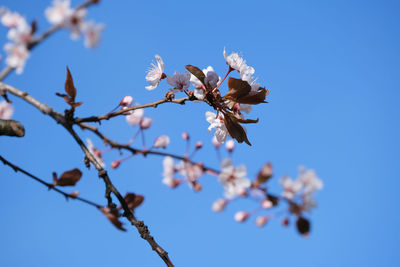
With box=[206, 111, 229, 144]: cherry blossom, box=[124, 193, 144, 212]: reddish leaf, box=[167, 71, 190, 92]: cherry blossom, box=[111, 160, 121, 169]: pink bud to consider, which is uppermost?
box=[111, 160, 121, 169]: pink bud

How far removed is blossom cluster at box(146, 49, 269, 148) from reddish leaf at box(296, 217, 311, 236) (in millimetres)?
750

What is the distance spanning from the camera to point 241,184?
160cm

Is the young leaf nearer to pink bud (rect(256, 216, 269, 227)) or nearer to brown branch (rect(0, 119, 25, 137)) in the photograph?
pink bud (rect(256, 216, 269, 227))

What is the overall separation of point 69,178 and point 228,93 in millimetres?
739

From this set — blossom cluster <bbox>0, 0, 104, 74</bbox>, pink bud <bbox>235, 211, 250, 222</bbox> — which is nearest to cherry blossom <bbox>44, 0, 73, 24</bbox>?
blossom cluster <bbox>0, 0, 104, 74</bbox>

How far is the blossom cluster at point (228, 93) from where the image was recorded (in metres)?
0.95

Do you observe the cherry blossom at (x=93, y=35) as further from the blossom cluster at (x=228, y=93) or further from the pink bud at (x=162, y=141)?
the blossom cluster at (x=228, y=93)

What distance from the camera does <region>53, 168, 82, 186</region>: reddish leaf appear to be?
121cm

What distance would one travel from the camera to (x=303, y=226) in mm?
1530

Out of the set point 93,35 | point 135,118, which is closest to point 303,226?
point 135,118

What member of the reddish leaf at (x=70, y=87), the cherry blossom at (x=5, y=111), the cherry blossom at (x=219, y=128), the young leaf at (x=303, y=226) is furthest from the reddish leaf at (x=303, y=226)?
the cherry blossom at (x=5, y=111)

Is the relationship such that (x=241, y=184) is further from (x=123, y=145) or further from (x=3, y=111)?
(x=3, y=111)

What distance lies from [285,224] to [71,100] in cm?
124

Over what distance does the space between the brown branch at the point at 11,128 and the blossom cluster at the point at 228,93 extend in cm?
52
